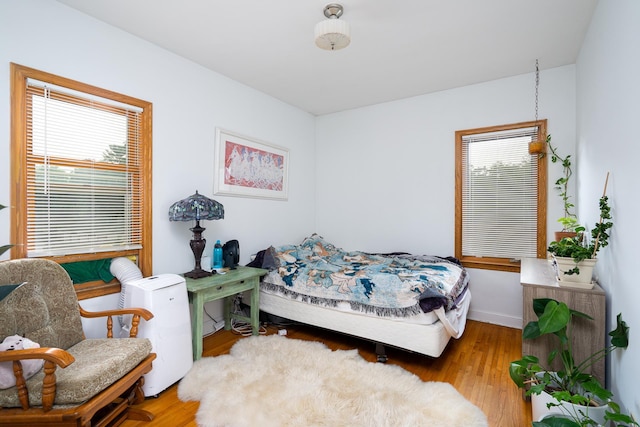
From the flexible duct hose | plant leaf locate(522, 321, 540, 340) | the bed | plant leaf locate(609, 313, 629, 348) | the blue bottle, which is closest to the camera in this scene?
plant leaf locate(609, 313, 629, 348)

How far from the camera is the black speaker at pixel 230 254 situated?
3.14 m

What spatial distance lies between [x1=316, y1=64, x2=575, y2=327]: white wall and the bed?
55cm

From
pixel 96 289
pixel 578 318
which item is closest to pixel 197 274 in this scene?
pixel 96 289

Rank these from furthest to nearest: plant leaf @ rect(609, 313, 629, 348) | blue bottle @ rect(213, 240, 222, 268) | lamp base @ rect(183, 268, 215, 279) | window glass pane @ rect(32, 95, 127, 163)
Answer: blue bottle @ rect(213, 240, 222, 268) → lamp base @ rect(183, 268, 215, 279) → window glass pane @ rect(32, 95, 127, 163) → plant leaf @ rect(609, 313, 629, 348)

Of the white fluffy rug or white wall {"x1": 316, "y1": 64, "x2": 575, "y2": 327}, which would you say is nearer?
the white fluffy rug

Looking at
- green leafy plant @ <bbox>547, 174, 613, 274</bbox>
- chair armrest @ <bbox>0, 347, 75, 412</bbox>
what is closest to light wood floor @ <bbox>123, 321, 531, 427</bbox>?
chair armrest @ <bbox>0, 347, 75, 412</bbox>

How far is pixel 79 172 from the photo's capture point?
2.32m

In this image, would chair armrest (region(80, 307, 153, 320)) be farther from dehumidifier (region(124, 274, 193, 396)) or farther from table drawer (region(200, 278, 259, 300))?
table drawer (region(200, 278, 259, 300))

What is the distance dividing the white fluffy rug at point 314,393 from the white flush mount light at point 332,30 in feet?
8.04

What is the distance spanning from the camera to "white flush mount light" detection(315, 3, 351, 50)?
2.14 m

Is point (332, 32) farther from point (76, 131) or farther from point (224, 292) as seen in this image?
point (224, 292)

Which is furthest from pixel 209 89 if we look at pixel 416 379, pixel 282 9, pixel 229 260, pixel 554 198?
pixel 554 198

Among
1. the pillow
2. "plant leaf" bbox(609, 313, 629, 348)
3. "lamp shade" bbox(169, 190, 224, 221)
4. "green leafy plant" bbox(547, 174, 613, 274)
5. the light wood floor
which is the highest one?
"lamp shade" bbox(169, 190, 224, 221)

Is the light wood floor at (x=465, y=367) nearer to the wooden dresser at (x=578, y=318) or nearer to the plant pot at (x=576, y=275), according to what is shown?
the wooden dresser at (x=578, y=318)
